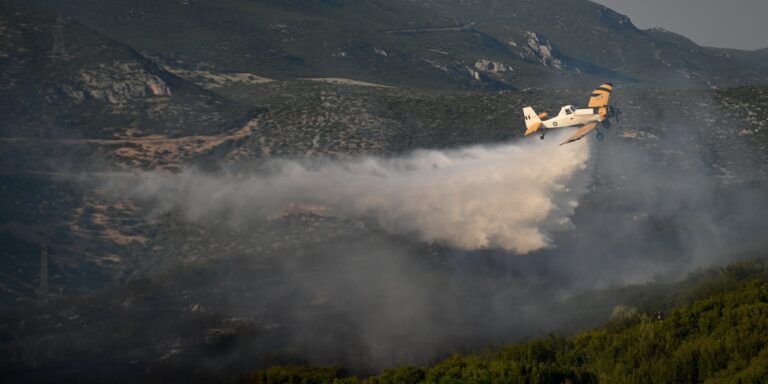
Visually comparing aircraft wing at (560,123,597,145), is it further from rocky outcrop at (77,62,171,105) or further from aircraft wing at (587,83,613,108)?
rocky outcrop at (77,62,171,105)

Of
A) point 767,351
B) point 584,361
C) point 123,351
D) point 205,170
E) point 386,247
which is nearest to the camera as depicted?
point 767,351

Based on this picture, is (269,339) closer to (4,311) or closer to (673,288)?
(4,311)

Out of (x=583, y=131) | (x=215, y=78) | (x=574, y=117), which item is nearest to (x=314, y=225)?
(x=574, y=117)

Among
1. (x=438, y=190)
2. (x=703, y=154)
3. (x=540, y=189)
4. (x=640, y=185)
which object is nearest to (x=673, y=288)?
(x=540, y=189)

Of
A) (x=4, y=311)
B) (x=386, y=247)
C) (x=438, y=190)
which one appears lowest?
(x=4, y=311)

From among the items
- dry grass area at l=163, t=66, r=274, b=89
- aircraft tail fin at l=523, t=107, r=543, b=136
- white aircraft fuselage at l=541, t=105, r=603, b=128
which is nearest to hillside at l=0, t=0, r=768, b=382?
aircraft tail fin at l=523, t=107, r=543, b=136

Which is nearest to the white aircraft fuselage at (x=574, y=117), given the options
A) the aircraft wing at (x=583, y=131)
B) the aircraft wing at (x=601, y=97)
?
the aircraft wing at (x=583, y=131)

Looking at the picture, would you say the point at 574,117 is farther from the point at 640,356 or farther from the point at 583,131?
the point at 640,356
